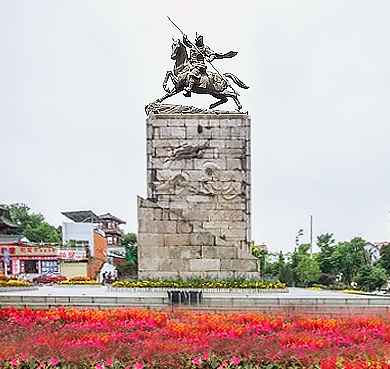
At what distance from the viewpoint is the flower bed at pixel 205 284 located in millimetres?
14617

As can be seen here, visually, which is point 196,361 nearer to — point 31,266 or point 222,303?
point 222,303

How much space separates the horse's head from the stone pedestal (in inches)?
88.7

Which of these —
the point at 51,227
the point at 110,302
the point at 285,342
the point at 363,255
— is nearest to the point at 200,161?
the point at 110,302

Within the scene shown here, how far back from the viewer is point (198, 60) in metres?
17.9

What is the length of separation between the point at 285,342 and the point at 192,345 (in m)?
1.30

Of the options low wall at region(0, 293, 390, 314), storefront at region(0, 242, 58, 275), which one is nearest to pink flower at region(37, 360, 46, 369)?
low wall at region(0, 293, 390, 314)

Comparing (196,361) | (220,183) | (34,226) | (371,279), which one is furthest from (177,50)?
(34,226)

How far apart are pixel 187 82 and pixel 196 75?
1.32ft

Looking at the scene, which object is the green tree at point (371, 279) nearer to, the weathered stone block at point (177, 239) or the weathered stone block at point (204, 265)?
the weathered stone block at point (204, 265)

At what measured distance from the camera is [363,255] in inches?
1519

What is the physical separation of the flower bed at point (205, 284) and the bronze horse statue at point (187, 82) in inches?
246

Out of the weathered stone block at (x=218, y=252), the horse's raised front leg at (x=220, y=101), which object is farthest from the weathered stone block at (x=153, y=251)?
the horse's raised front leg at (x=220, y=101)

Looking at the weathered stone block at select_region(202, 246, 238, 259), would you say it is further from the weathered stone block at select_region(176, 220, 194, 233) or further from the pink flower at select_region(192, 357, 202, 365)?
the pink flower at select_region(192, 357, 202, 365)

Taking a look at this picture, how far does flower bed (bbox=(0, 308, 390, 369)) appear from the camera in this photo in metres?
5.49
